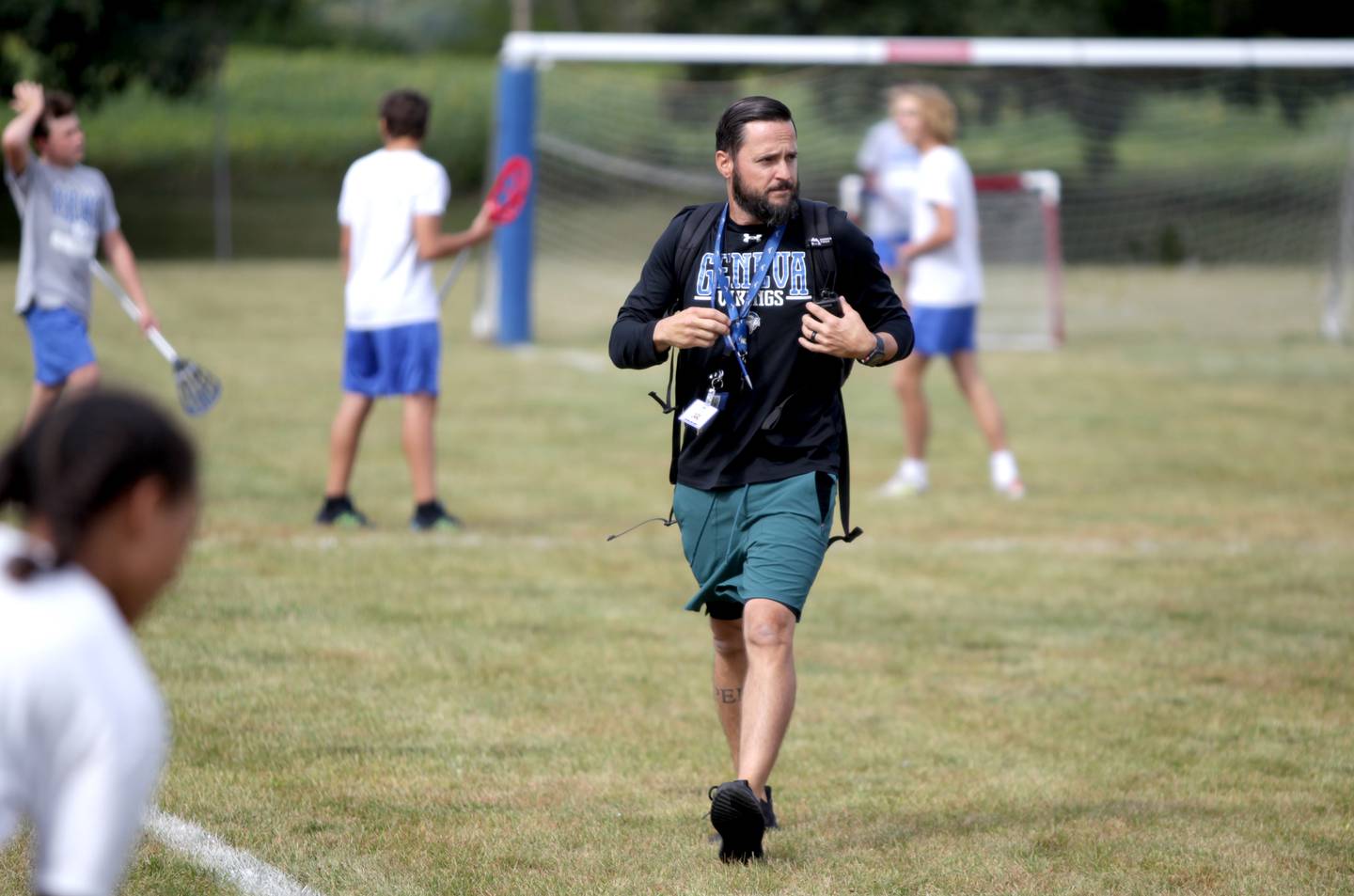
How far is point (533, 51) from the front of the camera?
54.9ft

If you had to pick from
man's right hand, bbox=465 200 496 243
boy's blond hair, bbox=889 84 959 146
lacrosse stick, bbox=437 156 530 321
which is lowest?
man's right hand, bbox=465 200 496 243

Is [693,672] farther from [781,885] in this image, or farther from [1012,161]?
[1012,161]

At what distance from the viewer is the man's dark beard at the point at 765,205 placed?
4.36 metres

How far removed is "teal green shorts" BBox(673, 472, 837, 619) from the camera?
171 inches

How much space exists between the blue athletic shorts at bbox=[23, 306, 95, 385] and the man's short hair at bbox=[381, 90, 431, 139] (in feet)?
6.12

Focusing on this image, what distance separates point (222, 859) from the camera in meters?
4.25

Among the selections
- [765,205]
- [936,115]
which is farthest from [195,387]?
[765,205]

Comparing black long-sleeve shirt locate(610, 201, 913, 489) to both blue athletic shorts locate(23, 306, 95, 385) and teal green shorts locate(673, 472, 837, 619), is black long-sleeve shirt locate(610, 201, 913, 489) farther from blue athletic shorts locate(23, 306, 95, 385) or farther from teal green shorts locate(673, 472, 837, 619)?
blue athletic shorts locate(23, 306, 95, 385)

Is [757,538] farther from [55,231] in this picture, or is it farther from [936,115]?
[936,115]

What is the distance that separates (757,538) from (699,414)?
36 centimetres

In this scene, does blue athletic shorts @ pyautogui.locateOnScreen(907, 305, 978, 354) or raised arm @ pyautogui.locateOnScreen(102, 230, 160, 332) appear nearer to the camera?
raised arm @ pyautogui.locateOnScreen(102, 230, 160, 332)

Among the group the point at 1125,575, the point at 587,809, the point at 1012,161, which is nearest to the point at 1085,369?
the point at 1125,575

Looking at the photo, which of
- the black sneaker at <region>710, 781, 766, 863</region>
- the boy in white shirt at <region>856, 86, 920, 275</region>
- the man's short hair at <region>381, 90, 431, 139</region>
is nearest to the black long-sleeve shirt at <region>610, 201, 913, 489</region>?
the black sneaker at <region>710, 781, 766, 863</region>

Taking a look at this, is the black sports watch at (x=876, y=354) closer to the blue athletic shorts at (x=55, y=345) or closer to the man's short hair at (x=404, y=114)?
the man's short hair at (x=404, y=114)
